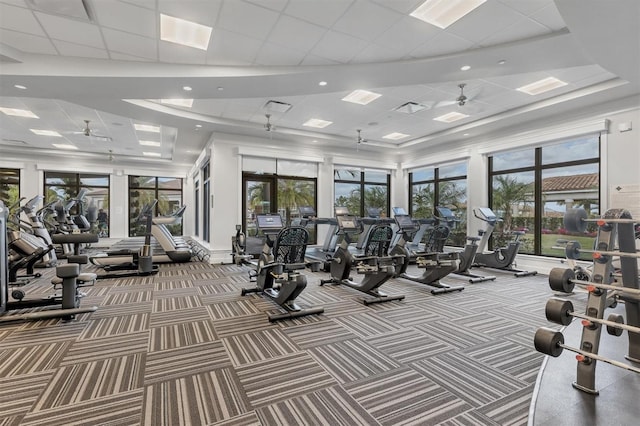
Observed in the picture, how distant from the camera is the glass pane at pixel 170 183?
43.3ft

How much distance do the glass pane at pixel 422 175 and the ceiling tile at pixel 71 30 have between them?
28.0 ft

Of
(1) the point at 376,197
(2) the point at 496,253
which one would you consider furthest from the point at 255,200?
(2) the point at 496,253

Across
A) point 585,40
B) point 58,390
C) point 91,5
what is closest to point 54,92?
point 91,5

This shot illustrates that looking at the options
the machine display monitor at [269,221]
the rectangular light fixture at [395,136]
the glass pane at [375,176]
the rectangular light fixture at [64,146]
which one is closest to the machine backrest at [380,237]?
the machine display monitor at [269,221]

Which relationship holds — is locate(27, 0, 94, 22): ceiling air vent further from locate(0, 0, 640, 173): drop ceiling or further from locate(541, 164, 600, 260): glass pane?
locate(541, 164, 600, 260): glass pane

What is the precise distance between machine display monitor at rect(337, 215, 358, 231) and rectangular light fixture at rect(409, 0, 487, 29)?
341 cm

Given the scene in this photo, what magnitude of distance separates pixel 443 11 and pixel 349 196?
22.3 feet

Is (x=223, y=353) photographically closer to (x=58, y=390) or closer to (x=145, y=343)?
A: (x=145, y=343)

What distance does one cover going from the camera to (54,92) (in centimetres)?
472

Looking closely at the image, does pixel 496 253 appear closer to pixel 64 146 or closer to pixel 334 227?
pixel 334 227

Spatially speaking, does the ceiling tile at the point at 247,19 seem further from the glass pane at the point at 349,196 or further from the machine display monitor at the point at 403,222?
the glass pane at the point at 349,196

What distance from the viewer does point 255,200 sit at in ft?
27.6

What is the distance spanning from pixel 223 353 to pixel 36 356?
158 centimetres

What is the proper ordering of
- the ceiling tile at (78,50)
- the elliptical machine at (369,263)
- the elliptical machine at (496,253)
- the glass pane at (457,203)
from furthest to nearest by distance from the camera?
the glass pane at (457,203) → the elliptical machine at (496,253) → the elliptical machine at (369,263) → the ceiling tile at (78,50)
